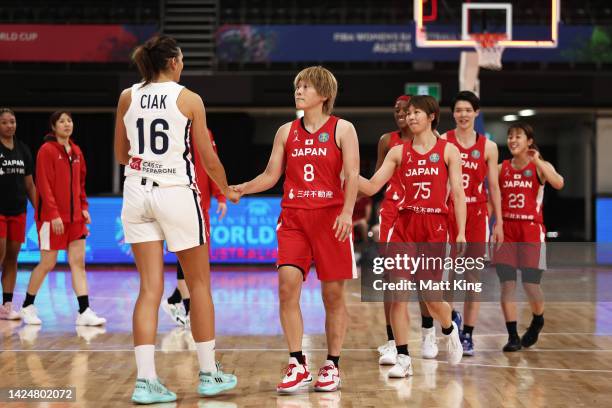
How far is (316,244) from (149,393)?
3.95ft

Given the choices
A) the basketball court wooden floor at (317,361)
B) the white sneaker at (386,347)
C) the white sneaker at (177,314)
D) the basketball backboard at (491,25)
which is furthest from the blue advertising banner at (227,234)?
the white sneaker at (386,347)

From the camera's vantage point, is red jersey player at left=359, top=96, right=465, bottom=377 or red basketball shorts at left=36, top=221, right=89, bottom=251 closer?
red jersey player at left=359, top=96, right=465, bottom=377

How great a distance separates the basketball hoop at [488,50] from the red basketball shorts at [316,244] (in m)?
7.41

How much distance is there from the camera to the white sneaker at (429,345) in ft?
21.0

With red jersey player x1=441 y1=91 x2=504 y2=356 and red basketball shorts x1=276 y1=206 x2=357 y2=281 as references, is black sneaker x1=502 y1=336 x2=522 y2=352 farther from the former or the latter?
red basketball shorts x1=276 y1=206 x2=357 y2=281

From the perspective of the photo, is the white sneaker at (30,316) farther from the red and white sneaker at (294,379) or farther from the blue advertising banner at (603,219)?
the blue advertising banner at (603,219)

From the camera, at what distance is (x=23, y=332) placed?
24.7 feet

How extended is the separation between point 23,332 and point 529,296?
3985mm

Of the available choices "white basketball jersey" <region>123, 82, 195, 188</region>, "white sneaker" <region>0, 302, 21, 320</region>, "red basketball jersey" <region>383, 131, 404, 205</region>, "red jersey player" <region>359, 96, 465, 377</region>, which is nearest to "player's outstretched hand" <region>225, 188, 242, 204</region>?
"white basketball jersey" <region>123, 82, 195, 188</region>

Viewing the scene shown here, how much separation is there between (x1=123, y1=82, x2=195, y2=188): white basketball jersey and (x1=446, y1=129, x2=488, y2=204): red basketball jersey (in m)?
2.58

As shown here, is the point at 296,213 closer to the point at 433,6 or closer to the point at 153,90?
the point at 153,90

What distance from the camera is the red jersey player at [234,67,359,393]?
5145 mm

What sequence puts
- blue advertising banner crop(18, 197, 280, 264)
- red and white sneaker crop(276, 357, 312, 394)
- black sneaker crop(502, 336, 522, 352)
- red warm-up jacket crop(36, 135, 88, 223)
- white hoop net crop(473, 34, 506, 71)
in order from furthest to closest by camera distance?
blue advertising banner crop(18, 197, 280, 264) → white hoop net crop(473, 34, 506, 71) → red warm-up jacket crop(36, 135, 88, 223) → black sneaker crop(502, 336, 522, 352) → red and white sneaker crop(276, 357, 312, 394)

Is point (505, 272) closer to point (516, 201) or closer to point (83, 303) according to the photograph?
point (516, 201)
